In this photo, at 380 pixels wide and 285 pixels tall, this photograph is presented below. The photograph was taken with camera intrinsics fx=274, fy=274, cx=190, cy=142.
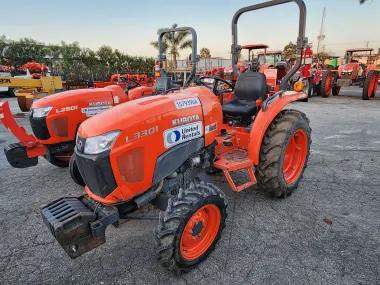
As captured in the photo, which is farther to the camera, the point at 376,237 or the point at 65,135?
the point at 65,135

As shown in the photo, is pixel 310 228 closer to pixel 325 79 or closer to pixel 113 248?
pixel 113 248

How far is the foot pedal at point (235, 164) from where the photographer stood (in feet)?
8.32

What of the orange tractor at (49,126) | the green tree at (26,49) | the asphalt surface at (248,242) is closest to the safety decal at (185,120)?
the asphalt surface at (248,242)

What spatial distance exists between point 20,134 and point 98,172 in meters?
2.41

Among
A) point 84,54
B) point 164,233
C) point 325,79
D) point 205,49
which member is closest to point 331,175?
point 164,233

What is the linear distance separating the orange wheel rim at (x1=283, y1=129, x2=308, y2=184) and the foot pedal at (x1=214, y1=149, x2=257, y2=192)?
767 millimetres

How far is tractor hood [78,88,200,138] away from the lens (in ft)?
5.99

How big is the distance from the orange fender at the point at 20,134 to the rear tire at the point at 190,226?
2.55 meters

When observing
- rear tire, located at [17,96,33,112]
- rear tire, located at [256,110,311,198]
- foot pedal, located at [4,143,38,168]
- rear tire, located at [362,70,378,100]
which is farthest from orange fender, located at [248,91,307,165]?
rear tire, located at [362,70,378,100]

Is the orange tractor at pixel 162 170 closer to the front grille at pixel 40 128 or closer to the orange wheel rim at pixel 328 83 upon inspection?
the front grille at pixel 40 128

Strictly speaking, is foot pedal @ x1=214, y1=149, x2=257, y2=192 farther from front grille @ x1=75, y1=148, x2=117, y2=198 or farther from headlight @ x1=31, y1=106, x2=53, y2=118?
headlight @ x1=31, y1=106, x2=53, y2=118

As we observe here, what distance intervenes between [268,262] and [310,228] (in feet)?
2.24

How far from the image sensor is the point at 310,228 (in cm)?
258

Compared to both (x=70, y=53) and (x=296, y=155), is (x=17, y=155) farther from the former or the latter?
(x=70, y=53)
